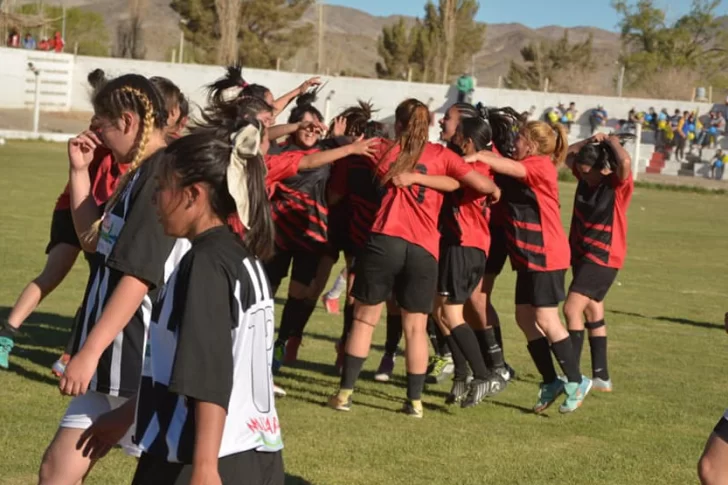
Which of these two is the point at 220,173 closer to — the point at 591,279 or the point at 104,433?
the point at 104,433

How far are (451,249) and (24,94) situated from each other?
145ft

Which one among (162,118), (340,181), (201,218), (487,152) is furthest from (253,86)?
(201,218)

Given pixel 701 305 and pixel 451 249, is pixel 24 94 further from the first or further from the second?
pixel 451 249

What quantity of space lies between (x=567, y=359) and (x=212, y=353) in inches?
211

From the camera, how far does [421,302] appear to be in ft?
25.4

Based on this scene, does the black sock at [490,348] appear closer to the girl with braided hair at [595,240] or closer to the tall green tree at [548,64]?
the girl with braided hair at [595,240]

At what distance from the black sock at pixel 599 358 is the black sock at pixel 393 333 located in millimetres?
1425

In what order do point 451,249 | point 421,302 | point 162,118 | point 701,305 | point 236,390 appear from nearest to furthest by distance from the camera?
point 236,390 < point 162,118 < point 421,302 < point 451,249 < point 701,305

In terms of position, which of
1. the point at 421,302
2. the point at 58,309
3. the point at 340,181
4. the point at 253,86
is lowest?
the point at 58,309

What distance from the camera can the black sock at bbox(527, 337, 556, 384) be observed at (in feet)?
27.0

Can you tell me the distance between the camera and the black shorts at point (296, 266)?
893 cm

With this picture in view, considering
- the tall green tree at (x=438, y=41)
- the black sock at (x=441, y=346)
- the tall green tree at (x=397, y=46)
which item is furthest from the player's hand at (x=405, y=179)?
the tall green tree at (x=397, y=46)

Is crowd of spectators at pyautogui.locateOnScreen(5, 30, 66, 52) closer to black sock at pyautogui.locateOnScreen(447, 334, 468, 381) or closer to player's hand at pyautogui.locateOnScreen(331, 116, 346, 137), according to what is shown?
player's hand at pyautogui.locateOnScreen(331, 116, 346, 137)

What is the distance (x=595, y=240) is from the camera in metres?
9.02
